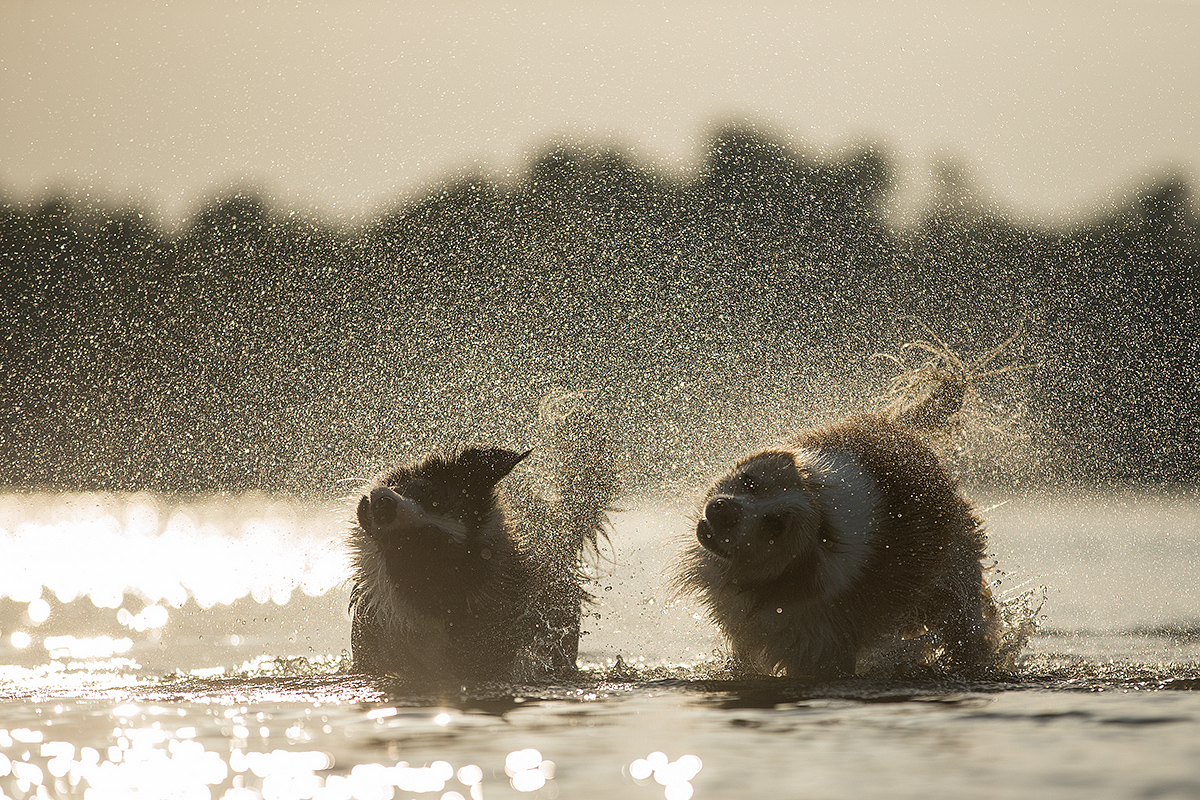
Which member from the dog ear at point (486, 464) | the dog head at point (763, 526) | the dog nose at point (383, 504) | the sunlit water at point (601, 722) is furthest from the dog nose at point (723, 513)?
the dog nose at point (383, 504)

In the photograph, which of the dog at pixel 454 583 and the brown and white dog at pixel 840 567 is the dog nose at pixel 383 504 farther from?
the brown and white dog at pixel 840 567

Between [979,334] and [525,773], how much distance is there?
21570 millimetres

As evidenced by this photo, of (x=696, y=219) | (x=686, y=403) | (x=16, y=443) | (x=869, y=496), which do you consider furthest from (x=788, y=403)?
(x=16, y=443)

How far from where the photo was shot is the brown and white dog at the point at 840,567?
659 centimetres

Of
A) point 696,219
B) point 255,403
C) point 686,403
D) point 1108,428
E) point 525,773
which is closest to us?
point 525,773

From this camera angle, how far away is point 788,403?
46.4ft

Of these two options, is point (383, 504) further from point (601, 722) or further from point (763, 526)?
point (601, 722)

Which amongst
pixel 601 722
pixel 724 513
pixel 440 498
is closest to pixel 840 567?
pixel 724 513

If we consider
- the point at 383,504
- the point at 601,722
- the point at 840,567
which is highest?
the point at 383,504

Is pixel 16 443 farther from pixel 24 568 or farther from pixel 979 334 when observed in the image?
pixel 979 334

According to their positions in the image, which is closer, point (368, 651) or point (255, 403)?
point (368, 651)

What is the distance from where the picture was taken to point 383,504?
6.26 metres

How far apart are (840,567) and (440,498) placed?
2.19m

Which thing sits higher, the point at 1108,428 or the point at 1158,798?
the point at 1108,428
